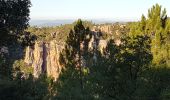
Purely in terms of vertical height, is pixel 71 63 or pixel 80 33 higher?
pixel 80 33

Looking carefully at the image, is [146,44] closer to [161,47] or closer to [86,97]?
[86,97]

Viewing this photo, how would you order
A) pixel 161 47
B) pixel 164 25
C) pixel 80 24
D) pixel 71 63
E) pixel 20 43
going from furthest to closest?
pixel 164 25 < pixel 161 47 < pixel 71 63 < pixel 80 24 < pixel 20 43

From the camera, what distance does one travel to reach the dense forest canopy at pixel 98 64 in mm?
29406

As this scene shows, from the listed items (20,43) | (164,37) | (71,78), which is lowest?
(71,78)

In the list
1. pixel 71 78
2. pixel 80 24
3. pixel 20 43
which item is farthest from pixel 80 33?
pixel 20 43

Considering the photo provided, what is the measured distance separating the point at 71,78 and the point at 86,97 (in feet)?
91.6

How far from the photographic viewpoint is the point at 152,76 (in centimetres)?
5425

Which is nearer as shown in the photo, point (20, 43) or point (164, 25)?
point (20, 43)

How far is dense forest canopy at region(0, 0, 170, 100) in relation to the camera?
29.4 metres

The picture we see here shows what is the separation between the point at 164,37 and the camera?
3361 inches

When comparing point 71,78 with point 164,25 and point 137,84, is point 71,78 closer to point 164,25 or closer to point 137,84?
point 137,84

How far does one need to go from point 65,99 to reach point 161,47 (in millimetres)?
39602

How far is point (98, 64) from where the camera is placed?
164 ft

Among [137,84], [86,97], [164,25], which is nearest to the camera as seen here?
[86,97]
